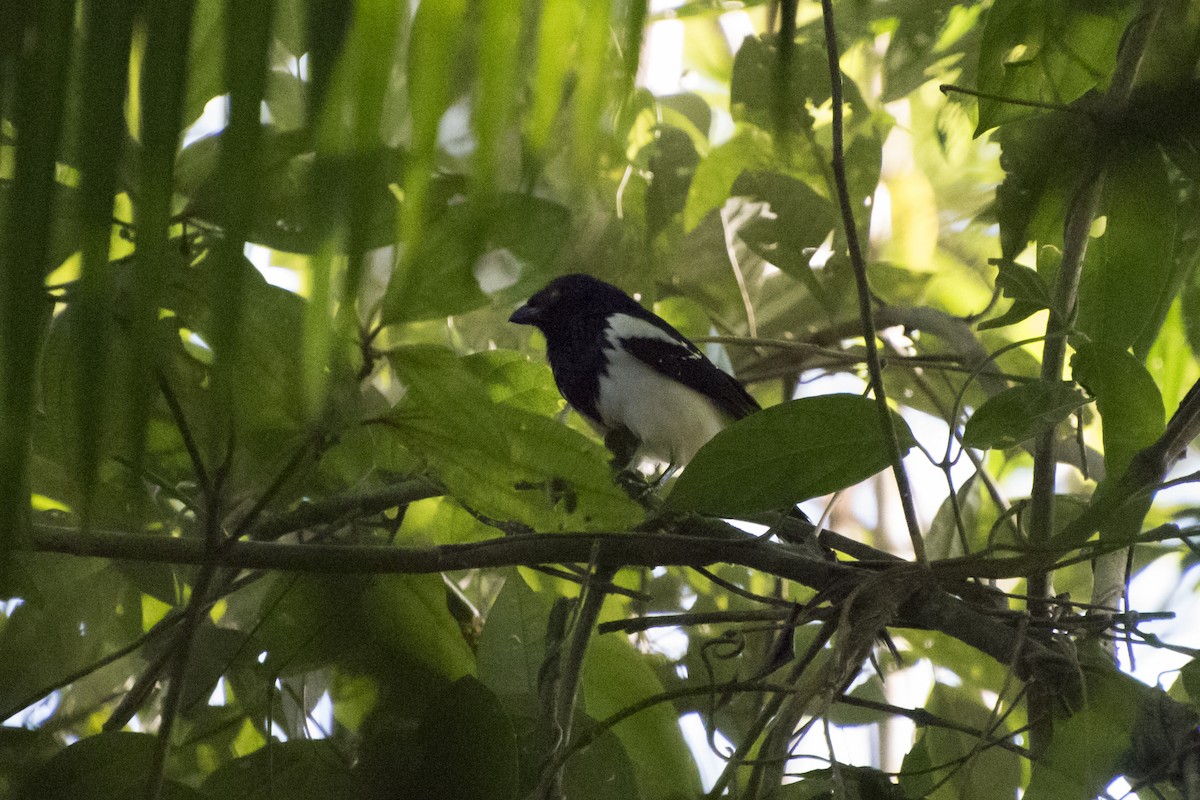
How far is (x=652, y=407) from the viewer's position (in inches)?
103

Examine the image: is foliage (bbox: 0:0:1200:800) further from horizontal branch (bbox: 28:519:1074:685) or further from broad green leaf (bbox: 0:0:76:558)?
broad green leaf (bbox: 0:0:76:558)

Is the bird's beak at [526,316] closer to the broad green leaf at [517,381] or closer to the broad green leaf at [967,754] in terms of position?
the broad green leaf at [517,381]

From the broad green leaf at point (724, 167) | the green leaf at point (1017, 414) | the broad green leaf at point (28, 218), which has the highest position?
the broad green leaf at point (724, 167)

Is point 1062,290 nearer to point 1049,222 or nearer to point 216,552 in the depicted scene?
point 1049,222

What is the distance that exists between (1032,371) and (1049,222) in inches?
26.6

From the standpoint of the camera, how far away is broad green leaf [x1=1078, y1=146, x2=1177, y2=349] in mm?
1280

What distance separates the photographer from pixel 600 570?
145cm

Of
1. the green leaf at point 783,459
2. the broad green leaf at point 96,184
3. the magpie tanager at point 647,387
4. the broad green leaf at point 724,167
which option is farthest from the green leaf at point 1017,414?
the magpie tanager at point 647,387

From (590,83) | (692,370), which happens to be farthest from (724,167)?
(590,83)

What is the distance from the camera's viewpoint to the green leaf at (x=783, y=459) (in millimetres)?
1117

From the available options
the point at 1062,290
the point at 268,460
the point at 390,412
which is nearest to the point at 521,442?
the point at 390,412

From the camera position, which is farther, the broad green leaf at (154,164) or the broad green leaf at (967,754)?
the broad green leaf at (967,754)

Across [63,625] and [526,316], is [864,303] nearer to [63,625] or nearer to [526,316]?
[63,625]

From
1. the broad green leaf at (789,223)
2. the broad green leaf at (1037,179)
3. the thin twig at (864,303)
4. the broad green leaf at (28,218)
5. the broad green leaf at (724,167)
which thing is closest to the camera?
the broad green leaf at (28,218)
